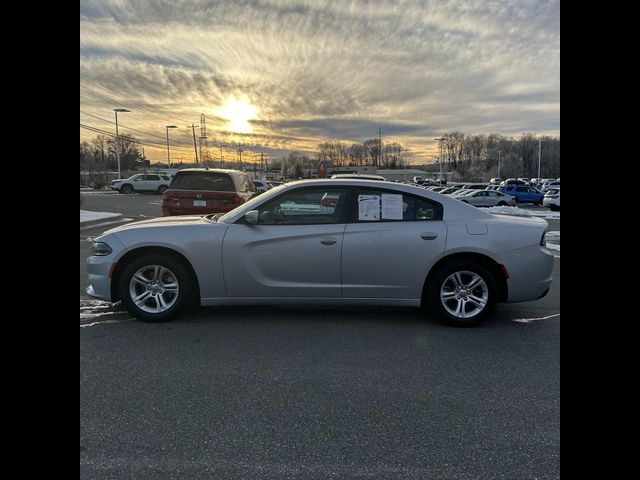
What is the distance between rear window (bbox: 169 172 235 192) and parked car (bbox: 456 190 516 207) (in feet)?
81.6

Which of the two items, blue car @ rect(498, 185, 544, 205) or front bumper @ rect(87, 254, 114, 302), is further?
blue car @ rect(498, 185, 544, 205)

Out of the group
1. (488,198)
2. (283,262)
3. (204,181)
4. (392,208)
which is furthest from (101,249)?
(488,198)

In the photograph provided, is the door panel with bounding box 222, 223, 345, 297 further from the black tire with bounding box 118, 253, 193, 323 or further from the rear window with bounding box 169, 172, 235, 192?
the rear window with bounding box 169, 172, 235, 192

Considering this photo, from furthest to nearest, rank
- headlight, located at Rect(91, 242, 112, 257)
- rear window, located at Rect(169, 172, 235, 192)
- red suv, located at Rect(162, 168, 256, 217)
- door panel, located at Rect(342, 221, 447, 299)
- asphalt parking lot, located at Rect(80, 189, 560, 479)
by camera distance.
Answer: rear window, located at Rect(169, 172, 235, 192) → red suv, located at Rect(162, 168, 256, 217) → headlight, located at Rect(91, 242, 112, 257) → door panel, located at Rect(342, 221, 447, 299) → asphalt parking lot, located at Rect(80, 189, 560, 479)

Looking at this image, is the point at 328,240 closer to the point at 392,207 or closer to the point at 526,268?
the point at 392,207

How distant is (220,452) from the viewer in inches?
98.4

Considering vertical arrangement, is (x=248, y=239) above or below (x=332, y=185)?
below

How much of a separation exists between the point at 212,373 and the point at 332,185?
7.95 ft

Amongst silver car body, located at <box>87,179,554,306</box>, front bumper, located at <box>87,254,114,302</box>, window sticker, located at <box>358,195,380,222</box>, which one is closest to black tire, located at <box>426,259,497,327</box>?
silver car body, located at <box>87,179,554,306</box>

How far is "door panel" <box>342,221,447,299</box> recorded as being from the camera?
4637 millimetres

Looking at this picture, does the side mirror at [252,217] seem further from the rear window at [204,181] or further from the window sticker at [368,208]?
the rear window at [204,181]
